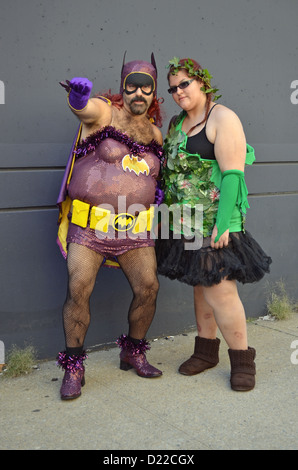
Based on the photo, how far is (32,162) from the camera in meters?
3.92

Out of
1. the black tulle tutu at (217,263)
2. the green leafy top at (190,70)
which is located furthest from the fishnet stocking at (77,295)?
the green leafy top at (190,70)

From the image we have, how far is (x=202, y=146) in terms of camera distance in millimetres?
3469

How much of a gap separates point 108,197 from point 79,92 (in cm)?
66

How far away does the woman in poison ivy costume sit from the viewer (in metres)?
3.38

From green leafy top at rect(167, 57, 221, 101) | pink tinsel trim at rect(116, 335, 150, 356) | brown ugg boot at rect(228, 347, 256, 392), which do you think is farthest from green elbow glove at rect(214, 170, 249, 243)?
pink tinsel trim at rect(116, 335, 150, 356)

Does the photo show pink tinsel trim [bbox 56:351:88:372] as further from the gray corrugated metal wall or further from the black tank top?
the black tank top

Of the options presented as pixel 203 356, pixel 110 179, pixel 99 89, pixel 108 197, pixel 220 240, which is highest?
pixel 99 89

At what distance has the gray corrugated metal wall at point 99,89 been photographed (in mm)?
3855

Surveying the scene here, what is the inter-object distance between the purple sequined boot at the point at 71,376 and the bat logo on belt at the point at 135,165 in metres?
1.19

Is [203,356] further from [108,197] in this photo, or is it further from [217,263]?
[108,197]

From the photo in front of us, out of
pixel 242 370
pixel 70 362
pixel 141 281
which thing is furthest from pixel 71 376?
pixel 242 370

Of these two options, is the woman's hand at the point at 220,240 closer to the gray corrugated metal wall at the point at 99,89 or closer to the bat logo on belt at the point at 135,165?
the bat logo on belt at the point at 135,165
